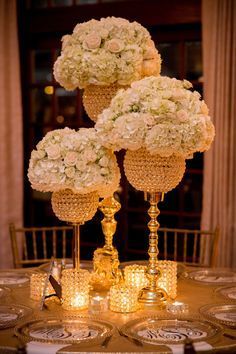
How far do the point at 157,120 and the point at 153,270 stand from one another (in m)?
0.61

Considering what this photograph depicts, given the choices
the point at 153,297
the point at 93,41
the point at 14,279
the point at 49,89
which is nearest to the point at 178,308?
the point at 153,297

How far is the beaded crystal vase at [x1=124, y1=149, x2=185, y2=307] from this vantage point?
2416mm

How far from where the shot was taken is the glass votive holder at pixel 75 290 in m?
2.48

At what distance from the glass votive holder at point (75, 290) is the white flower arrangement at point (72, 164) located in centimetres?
32

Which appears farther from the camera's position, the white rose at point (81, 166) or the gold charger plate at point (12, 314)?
the white rose at point (81, 166)

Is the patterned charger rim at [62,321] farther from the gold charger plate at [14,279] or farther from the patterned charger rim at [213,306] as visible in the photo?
the gold charger plate at [14,279]

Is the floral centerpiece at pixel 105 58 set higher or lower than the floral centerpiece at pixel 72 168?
higher

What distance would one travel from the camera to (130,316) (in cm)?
242

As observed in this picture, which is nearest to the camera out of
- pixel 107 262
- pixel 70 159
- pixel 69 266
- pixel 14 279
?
pixel 70 159

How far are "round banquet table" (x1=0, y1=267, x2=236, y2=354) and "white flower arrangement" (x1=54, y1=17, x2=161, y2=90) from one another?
88 cm

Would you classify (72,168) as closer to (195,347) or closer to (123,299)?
(123,299)

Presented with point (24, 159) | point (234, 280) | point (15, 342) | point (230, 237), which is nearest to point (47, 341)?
point (15, 342)

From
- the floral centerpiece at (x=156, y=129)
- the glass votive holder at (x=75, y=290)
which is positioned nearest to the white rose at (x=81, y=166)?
the floral centerpiece at (x=156, y=129)

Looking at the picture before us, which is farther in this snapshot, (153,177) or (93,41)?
(93,41)
